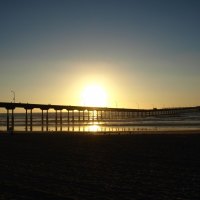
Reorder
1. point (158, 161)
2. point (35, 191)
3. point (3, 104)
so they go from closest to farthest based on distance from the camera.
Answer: point (35, 191), point (158, 161), point (3, 104)

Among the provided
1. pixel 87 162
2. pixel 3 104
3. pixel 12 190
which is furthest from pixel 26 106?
pixel 12 190

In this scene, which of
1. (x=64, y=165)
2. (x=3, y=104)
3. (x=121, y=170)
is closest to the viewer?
(x=121, y=170)

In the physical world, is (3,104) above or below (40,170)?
above

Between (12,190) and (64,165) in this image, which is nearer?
(12,190)

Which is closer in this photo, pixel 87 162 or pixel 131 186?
pixel 131 186

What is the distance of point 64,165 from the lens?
1356 centimetres

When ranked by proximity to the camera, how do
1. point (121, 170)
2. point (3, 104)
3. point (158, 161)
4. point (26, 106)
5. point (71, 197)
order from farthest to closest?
point (26, 106)
point (3, 104)
point (158, 161)
point (121, 170)
point (71, 197)

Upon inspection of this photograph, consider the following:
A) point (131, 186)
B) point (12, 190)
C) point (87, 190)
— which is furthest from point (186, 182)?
point (12, 190)

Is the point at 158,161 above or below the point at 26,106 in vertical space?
below

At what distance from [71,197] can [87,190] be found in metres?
0.82

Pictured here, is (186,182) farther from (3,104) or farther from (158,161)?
(3,104)

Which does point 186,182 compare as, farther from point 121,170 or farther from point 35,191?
point 35,191

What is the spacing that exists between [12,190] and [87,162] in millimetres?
5628

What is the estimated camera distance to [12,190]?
8914 millimetres
